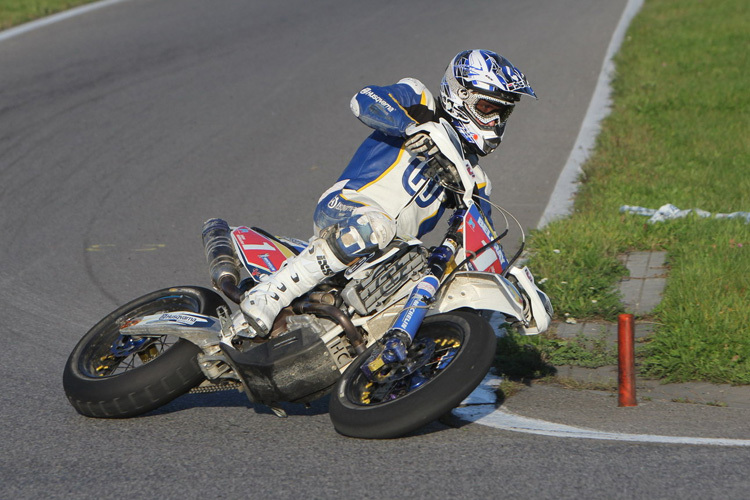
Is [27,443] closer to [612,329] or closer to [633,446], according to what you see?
[633,446]

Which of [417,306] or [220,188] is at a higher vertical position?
[417,306]

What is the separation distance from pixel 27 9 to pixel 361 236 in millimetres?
13212

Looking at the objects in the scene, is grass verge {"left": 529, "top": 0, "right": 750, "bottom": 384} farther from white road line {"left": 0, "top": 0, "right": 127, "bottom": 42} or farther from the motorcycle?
→ white road line {"left": 0, "top": 0, "right": 127, "bottom": 42}

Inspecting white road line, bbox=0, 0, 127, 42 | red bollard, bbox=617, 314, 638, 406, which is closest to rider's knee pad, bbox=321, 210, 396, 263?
red bollard, bbox=617, 314, 638, 406

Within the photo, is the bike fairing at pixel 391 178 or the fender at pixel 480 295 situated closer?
the fender at pixel 480 295

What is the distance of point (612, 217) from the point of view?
299 inches

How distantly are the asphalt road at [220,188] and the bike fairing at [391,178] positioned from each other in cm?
106

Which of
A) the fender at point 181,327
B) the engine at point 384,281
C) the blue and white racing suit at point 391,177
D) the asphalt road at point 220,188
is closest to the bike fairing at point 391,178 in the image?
the blue and white racing suit at point 391,177

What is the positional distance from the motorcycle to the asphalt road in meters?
0.19

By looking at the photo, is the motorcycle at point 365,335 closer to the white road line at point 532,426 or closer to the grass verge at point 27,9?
the white road line at point 532,426

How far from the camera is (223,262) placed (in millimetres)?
5047

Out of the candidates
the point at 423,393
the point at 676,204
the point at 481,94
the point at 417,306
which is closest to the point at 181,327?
the point at 417,306

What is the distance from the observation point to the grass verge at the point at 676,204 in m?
5.51

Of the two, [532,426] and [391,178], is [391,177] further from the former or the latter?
[532,426]
